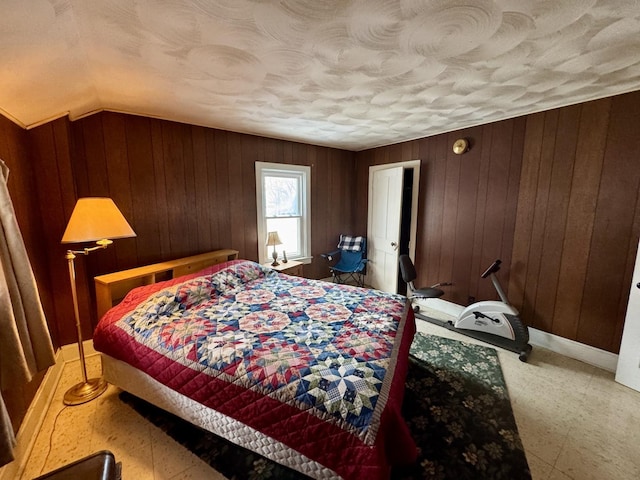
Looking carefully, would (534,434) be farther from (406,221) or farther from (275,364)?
(406,221)

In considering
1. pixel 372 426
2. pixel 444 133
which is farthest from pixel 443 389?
pixel 444 133

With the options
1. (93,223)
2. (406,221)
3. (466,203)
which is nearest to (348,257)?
(406,221)

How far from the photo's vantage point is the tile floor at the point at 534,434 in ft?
4.69

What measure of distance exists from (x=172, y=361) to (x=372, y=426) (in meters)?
1.17

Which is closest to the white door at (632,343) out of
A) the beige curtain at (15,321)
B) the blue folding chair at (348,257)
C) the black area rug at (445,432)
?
the black area rug at (445,432)

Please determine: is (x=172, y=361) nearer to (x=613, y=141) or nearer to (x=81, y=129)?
(x=81, y=129)

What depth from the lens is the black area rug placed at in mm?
1413

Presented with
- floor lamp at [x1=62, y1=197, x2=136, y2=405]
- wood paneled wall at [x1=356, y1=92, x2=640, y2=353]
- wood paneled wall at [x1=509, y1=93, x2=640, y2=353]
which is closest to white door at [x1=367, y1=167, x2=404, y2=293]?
wood paneled wall at [x1=356, y1=92, x2=640, y2=353]

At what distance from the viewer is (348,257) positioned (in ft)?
14.1

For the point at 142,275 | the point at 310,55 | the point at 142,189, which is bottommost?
the point at 142,275

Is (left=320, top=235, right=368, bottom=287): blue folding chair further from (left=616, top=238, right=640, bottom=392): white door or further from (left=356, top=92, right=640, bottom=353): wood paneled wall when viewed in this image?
(left=616, top=238, right=640, bottom=392): white door

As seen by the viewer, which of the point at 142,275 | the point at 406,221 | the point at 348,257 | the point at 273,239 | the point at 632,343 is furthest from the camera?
the point at 348,257

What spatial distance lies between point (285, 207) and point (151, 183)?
169 centimetres

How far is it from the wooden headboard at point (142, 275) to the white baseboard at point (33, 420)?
0.53 m
